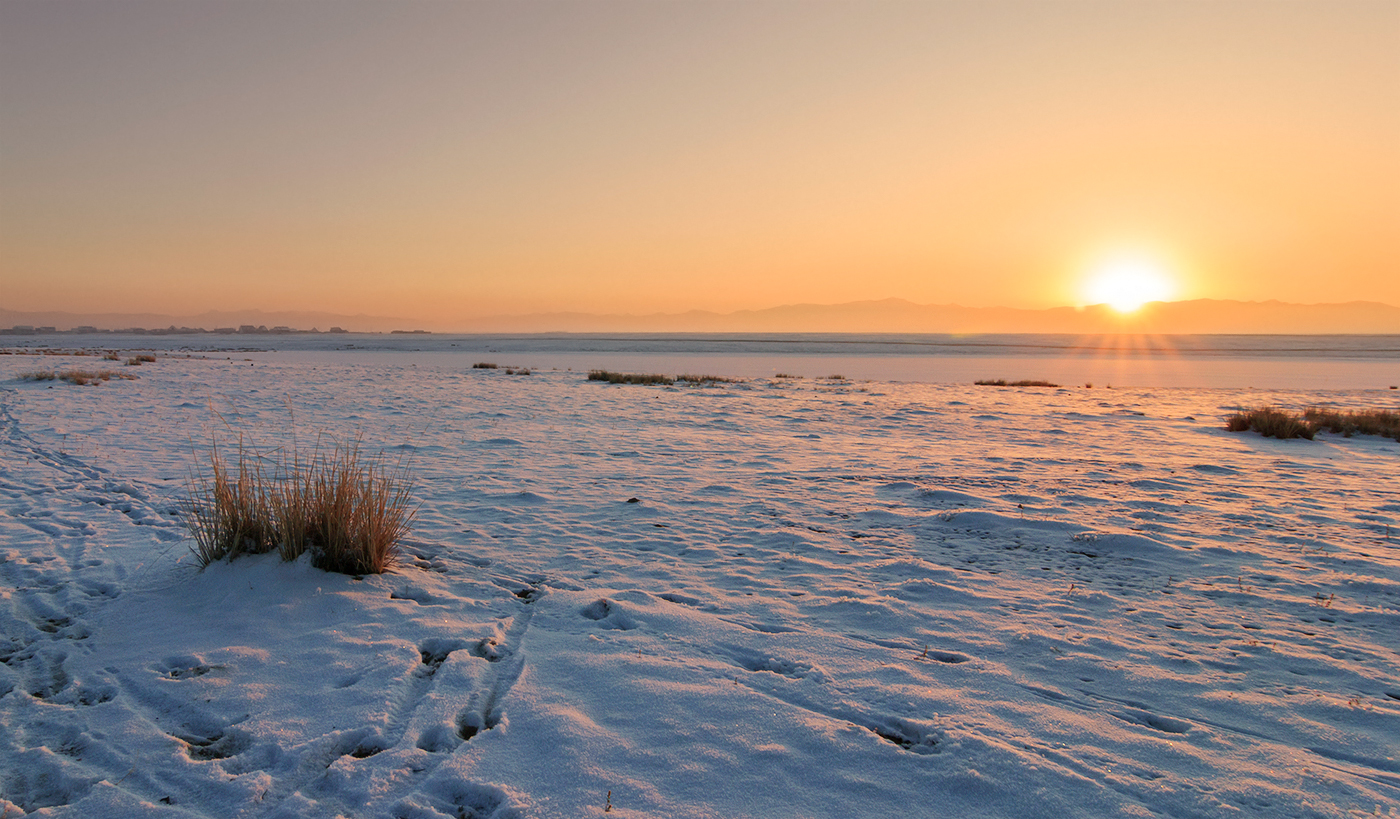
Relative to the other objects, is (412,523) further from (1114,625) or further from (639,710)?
(1114,625)

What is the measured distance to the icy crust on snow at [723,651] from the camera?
2.34 metres

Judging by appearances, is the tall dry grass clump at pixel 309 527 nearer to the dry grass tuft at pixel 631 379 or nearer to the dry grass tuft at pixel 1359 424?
the dry grass tuft at pixel 1359 424

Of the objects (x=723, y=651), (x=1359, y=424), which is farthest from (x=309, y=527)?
(x=1359, y=424)

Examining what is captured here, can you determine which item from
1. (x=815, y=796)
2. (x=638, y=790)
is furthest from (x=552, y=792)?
(x=815, y=796)

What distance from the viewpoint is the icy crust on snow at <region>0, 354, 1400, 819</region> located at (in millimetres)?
2342

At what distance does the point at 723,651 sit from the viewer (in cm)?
336

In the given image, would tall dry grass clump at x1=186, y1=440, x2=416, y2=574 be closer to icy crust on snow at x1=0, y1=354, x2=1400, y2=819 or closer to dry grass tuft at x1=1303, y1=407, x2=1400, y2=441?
icy crust on snow at x1=0, y1=354, x2=1400, y2=819

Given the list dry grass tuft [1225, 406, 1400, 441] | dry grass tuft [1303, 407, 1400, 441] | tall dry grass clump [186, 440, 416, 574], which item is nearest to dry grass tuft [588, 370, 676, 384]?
dry grass tuft [1225, 406, 1400, 441]

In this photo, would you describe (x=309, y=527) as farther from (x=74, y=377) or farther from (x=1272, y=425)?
(x=74, y=377)

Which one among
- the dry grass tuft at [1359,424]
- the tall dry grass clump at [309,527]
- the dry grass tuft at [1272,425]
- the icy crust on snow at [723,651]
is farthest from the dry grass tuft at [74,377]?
the dry grass tuft at [1359,424]

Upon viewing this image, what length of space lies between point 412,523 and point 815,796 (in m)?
4.21

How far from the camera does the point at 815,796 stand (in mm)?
2297

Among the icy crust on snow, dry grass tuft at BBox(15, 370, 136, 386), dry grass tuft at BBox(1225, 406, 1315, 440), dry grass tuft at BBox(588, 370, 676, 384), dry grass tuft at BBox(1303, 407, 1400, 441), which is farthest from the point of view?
dry grass tuft at BBox(588, 370, 676, 384)

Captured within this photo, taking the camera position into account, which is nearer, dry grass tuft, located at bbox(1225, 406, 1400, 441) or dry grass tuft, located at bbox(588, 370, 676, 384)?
dry grass tuft, located at bbox(1225, 406, 1400, 441)
